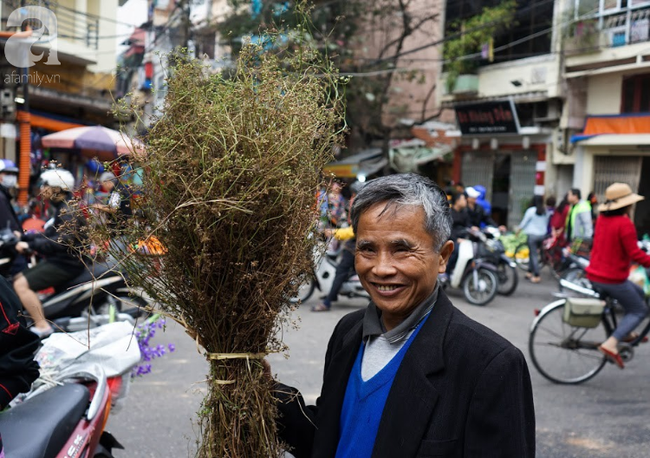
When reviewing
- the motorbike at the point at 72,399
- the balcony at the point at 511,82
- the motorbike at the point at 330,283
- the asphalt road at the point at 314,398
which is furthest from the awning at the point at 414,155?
the motorbike at the point at 72,399

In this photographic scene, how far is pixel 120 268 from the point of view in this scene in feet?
6.39

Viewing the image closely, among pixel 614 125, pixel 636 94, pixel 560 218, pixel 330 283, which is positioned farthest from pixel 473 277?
pixel 636 94

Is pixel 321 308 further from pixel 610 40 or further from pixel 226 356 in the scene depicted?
pixel 610 40

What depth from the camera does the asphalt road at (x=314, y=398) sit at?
13.6 ft

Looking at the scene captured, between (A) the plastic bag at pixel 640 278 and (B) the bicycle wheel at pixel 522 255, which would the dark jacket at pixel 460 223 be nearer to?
(A) the plastic bag at pixel 640 278

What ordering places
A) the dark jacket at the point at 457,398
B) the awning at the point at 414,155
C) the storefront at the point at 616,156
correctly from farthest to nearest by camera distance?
1. the awning at the point at 414,155
2. the storefront at the point at 616,156
3. the dark jacket at the point at 457,398

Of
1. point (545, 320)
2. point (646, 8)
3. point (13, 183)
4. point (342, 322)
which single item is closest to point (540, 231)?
point (545, 320)

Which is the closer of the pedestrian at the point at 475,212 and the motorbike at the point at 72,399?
the motorbike at the point at 72,399

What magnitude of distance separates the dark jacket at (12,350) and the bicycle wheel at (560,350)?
166 inches

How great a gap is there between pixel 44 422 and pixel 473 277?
7.37 meters

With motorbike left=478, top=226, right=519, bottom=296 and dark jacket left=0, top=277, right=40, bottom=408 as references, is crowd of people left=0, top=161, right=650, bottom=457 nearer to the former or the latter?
dark jacket left=0, top=277, right=40, bottom=408

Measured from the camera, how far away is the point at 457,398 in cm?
156

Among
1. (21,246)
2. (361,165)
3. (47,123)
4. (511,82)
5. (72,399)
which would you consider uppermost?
(511,82)

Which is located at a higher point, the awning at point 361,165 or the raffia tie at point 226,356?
the awning at point 361,165
